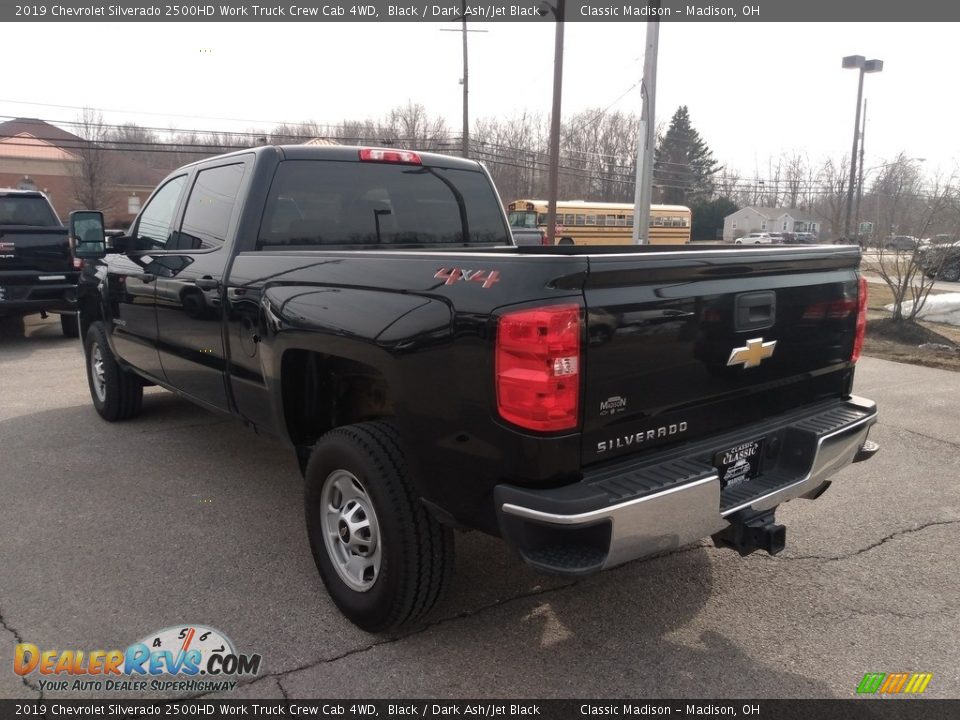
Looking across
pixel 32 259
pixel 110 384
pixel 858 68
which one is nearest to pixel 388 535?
pixel 110 384

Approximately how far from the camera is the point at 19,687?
2555 mm

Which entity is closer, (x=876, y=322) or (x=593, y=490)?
(x=593, y=490)

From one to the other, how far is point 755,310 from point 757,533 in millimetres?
860

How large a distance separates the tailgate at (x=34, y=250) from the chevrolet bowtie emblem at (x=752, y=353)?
10295mm

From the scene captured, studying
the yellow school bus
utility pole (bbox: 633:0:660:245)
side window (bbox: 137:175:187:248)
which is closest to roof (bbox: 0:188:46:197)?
side window (bbox: 137:175:187:248)

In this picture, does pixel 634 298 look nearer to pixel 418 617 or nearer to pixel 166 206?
pixel 418 617

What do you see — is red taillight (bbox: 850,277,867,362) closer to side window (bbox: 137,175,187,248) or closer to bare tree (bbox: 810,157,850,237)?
side window (bbox: 137,175,187,248)

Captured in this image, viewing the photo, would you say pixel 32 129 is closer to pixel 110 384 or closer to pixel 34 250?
pixel 34 250

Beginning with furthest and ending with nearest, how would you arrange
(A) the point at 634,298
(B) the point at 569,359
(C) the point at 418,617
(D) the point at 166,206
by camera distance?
(D) the point at 166,206 < (C) the point at 418,617 < (A) the point at 634,298 < (B) the point at 569,359

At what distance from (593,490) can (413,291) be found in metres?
0.95

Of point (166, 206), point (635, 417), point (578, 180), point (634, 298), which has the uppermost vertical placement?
point (578, 180)

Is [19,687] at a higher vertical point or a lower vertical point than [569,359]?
lower

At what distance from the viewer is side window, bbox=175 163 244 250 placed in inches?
155

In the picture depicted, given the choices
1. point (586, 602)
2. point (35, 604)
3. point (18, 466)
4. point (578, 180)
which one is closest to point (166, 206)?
point (18, 466)
